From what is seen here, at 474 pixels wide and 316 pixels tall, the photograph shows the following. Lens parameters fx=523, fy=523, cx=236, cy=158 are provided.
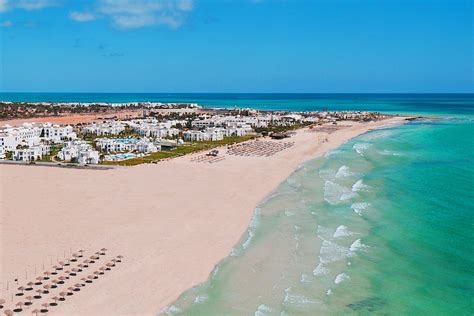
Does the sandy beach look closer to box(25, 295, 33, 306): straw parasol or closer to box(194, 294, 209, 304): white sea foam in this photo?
box(25, 295, 33, 306): straw parasol

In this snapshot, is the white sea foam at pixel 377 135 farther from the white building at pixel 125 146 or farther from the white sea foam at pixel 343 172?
the white building at pixel 125 146

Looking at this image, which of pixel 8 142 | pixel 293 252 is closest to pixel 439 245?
pixel 293 252

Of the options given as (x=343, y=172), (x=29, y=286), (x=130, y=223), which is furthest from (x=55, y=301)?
(x=343, y=172)

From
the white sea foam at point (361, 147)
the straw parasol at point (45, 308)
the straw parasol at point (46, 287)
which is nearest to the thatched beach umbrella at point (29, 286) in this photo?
the straw parasol at point (46, 287)

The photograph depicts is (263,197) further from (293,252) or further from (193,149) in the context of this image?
(193,149)

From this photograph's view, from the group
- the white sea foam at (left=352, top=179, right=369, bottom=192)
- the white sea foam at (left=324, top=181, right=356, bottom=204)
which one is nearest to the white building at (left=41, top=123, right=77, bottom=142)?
the white sea foam at (left=324, top=181, right=356, bottom=204)

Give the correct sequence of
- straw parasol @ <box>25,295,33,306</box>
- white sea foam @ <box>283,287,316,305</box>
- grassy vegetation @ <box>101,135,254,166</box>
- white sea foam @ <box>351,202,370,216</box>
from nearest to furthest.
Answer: straw parasol @ <box>25,295,33,306</box> < white sea foam @ <box>283,287,316,305</box> < white sea foam @ <box>351,202,370,216</box> < grassy vegetation @ <box>101,135,254,166</box>
